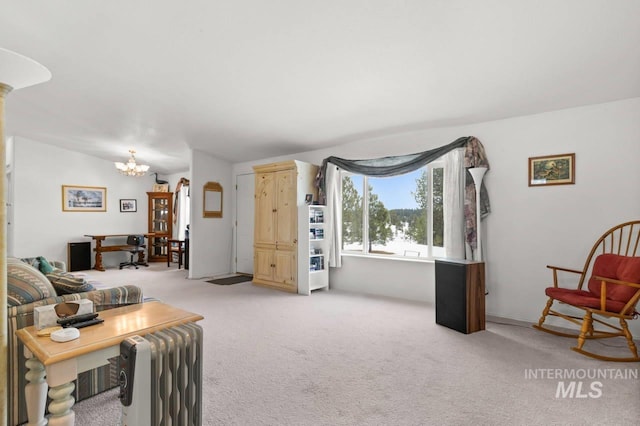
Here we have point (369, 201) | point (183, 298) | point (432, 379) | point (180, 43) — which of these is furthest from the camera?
point (369, 201)

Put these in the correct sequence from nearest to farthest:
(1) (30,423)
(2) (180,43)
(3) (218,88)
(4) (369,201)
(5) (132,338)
A: (5) (132,338)
(1) (30,423)
(2) (180,43)
(3) (218,88)
(4) (369,201)

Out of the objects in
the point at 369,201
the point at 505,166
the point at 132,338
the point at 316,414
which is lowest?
the point at 316,414

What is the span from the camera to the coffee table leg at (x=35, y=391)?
1636 mm

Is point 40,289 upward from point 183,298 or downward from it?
upward

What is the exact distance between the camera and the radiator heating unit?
1.44 m

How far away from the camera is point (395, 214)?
5.01 m

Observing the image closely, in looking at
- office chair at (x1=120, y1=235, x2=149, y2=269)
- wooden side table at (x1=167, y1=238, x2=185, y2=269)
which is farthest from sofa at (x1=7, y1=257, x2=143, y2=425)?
office chair at (x1=120, y1=235, x2=149, y2=269)

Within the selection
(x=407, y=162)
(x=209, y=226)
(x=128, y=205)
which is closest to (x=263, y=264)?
(x=209, y=226)

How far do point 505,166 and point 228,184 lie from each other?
531cm

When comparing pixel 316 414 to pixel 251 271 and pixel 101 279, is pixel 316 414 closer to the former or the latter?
pixel 251 271

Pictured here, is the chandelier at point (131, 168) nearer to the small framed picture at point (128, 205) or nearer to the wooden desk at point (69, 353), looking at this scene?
the small framed picture at point (128, 205)

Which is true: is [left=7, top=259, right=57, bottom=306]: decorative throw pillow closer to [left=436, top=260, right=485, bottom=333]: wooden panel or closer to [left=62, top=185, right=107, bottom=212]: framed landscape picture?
[left=436, top=260, right=485, bottom=333]: wooden panel

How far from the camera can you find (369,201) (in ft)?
17.4

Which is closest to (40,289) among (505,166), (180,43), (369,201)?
(180,43)
